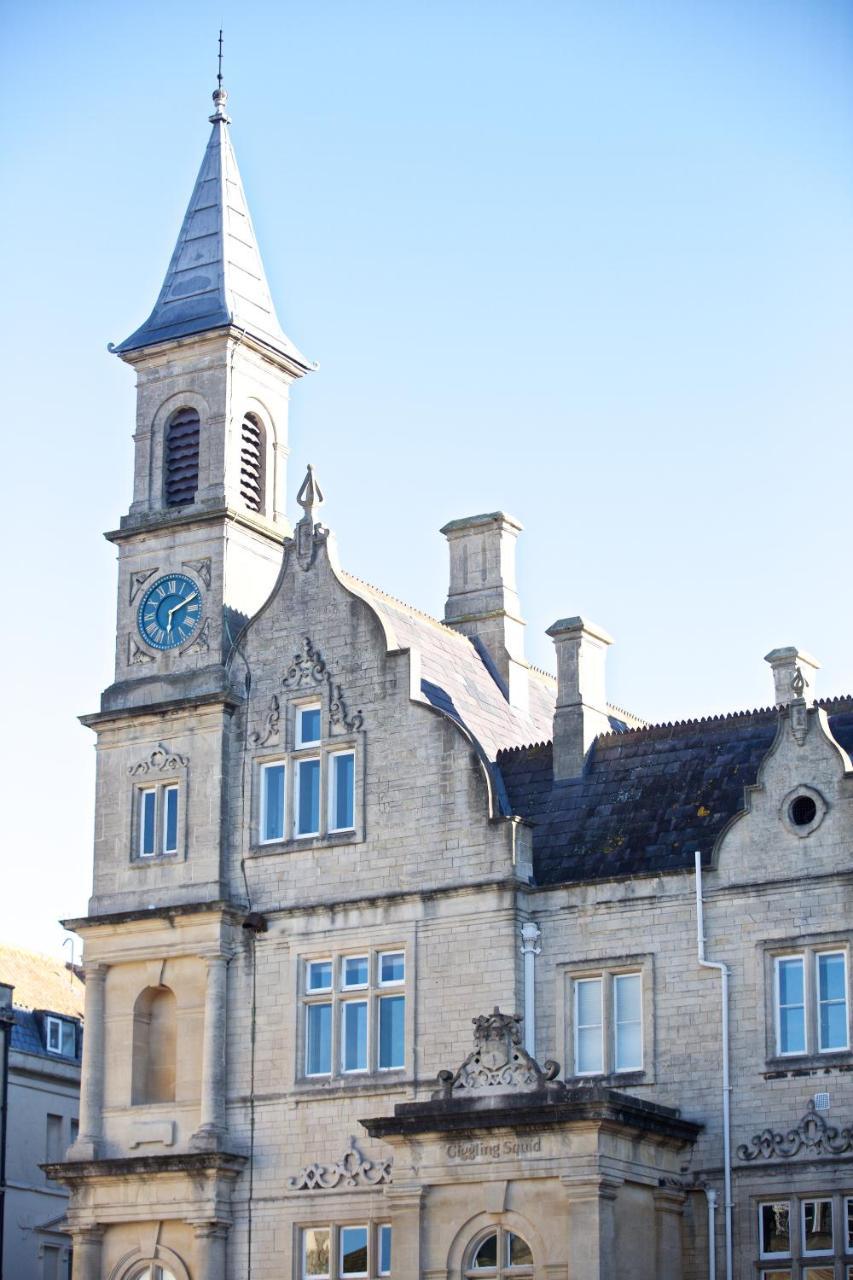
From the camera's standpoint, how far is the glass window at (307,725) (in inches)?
1828

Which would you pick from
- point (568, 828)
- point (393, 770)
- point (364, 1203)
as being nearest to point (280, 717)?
point (393, 770)

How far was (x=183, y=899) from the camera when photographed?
4641cm

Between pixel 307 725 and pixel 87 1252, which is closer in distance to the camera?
pixel 87 1252

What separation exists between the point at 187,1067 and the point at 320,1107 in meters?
2.82

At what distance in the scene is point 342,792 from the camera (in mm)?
45875

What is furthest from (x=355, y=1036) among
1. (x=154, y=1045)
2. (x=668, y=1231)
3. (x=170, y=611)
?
(x=170, y=611)

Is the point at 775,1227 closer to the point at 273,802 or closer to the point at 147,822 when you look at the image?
the point at 273,802

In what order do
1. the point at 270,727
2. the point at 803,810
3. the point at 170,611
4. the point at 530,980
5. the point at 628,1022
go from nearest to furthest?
1. the point at 803,810
2. the point at 628,1022
3. the point at 530,980
4. the point at 270,727
5. the point at 170,611

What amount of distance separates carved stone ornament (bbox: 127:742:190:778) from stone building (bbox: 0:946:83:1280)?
1221 centimetres

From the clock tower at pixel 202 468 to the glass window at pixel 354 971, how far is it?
6007 millimetres

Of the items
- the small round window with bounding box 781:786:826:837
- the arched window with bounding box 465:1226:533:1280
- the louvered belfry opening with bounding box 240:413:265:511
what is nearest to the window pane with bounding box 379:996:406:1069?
the arched window with bounding box 465:1226:533:1280

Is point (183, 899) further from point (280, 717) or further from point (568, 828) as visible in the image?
point (568, 828)

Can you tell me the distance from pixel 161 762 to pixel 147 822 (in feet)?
3.94

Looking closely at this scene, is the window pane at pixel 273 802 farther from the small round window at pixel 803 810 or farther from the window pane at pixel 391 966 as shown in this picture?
the small round window at pixel 803 810
